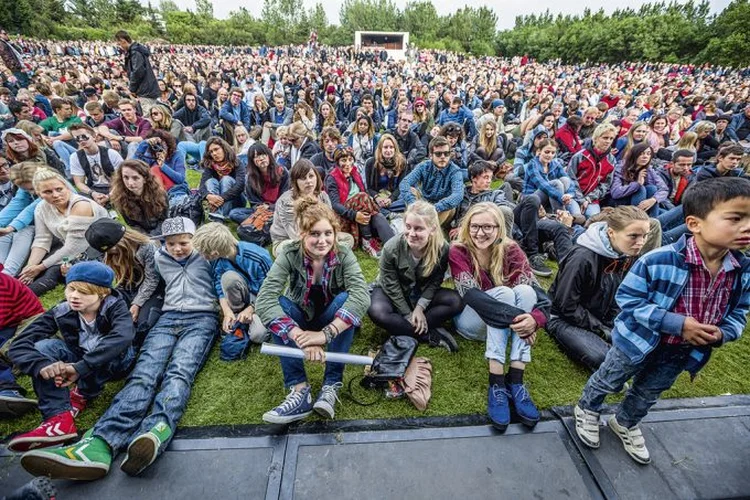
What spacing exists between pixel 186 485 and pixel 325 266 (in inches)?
65.2

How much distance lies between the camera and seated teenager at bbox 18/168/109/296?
370cm

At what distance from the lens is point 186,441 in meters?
2.42

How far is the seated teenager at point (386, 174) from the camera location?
5.46m

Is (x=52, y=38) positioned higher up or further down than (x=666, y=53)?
further down

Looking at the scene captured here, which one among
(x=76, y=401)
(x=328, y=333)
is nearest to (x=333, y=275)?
(x=328, y=333)

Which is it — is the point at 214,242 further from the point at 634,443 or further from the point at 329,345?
the point at 634,443

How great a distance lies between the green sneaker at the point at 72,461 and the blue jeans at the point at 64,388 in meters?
0.44

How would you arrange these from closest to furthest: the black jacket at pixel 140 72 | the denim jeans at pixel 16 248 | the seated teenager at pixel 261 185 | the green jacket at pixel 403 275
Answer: the green jacket at pixel 403 275 < the denim jeans at pixel 16 248 < the seated teenager at pixel 261 185 < the black jacket at pixel 140 72

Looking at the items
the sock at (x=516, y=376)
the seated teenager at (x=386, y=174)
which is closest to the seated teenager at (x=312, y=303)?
the sock at (x=516, y=376)

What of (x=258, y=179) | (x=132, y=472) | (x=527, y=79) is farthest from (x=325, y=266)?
(x=527, y=79)

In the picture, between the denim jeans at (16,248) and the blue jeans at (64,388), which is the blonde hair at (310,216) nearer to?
the blue jeans at (64,388)

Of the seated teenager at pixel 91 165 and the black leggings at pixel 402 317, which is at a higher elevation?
the seated teenager at pixel 91 165

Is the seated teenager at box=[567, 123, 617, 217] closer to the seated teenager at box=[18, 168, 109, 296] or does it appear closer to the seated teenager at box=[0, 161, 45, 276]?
the seated teenager at box=[18, 168, 109, 296]

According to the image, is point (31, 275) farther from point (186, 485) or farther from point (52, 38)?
point (52, 38)
